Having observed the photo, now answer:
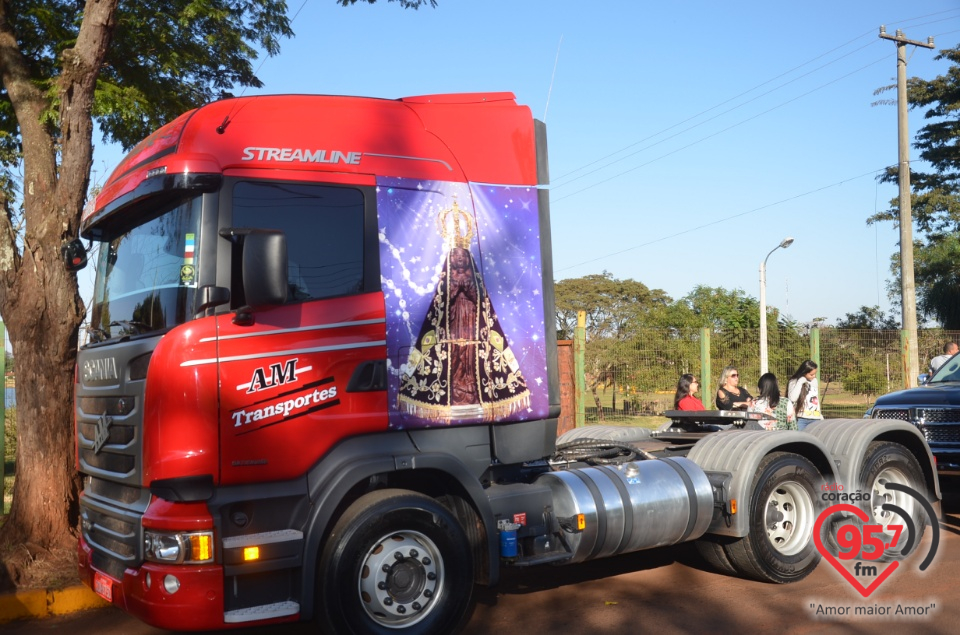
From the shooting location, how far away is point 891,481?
829 centimetres

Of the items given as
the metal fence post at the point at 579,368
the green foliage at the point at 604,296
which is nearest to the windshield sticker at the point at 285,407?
the metal fence post at the point at 579,368

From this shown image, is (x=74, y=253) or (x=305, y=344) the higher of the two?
(x=74, y=253)

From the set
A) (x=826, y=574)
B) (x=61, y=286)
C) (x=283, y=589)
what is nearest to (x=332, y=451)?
(x=283, y=589)

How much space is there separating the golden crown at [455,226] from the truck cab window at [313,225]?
589mm

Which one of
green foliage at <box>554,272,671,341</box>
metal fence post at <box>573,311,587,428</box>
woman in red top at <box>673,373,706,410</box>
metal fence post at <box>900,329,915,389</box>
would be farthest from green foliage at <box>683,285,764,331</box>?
green foliage at <box>554,272,671,341</box>

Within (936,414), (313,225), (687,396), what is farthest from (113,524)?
(936,414)

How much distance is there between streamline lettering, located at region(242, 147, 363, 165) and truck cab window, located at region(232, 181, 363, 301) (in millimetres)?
160

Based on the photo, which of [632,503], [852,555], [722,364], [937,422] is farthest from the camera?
[722,364]

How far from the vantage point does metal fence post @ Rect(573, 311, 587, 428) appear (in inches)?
516

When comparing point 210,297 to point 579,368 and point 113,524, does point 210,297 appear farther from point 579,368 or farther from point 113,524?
point 579,368

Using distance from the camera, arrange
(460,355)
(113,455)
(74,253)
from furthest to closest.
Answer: (74,253) → (460,355) → (113,455)

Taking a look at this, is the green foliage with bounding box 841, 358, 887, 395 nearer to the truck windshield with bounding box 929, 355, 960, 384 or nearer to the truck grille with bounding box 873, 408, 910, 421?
the truck windshield with bounding box 929, 355, 960, 384

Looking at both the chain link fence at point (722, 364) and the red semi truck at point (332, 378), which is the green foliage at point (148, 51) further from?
the chain link fence at point (722, 364)

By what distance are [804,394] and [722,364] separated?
5.95m
